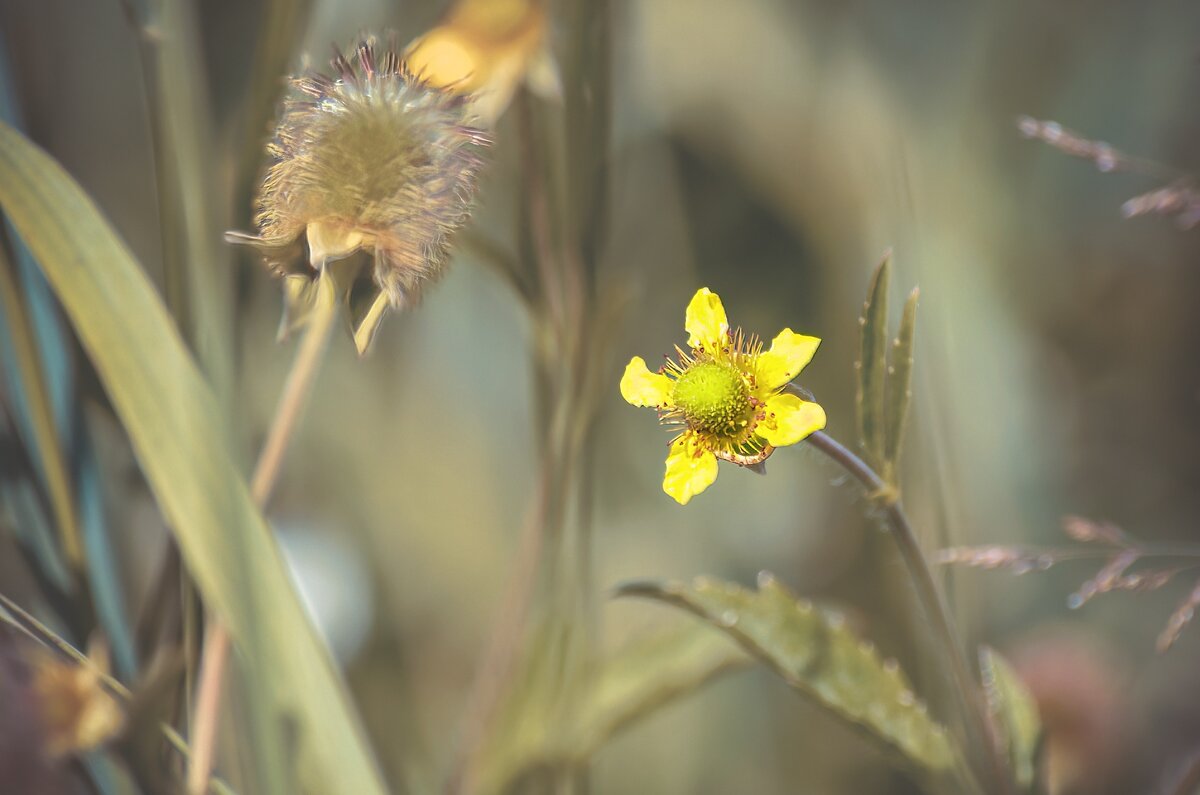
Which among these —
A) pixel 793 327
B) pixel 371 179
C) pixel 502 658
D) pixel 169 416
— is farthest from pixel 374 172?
pixel 793 327

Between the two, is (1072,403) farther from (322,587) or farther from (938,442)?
(322,587)

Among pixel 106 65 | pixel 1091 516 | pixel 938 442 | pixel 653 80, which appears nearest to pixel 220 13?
pixel 106 65

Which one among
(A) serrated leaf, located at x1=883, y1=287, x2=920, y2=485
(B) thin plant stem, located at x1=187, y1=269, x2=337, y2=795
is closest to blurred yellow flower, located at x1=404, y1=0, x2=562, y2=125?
(B) thin plant stem, located at x1=187, y1=269, x2=337, y2=795

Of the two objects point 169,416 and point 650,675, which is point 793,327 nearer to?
point 650,675

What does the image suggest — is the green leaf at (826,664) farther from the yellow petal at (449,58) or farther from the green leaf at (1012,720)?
the yellow petal at (449,58)

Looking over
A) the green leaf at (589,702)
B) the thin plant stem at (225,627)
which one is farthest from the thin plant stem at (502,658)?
the thin plant stem at (225,627)

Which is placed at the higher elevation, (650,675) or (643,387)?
(643,387)

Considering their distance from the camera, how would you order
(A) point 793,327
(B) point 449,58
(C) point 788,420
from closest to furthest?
(C) point 788,420, (B) point 449,58, (A) point 793,327
